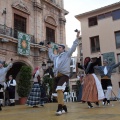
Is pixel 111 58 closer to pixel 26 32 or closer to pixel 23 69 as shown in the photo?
pixel 26 32

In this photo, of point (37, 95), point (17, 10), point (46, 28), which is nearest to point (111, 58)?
point (46, 28)

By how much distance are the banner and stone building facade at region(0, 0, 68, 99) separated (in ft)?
1.03

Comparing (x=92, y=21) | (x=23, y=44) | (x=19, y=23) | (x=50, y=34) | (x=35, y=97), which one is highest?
(x=92, y=21)

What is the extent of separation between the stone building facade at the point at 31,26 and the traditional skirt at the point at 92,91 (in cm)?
895

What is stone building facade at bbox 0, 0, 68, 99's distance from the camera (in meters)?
15.0

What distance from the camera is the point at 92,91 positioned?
6.50m

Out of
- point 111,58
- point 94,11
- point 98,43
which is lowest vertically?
point 111,58

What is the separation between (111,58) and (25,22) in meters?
10.2

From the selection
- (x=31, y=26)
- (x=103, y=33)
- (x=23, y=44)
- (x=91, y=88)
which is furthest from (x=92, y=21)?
(x=91, y=88)

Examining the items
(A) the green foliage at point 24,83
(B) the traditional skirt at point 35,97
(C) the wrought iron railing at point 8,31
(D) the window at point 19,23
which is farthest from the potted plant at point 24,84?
(B) the traditional skirt at point 35,97

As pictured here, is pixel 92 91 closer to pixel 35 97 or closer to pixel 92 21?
pixel 35 97

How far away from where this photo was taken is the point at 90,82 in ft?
21.7

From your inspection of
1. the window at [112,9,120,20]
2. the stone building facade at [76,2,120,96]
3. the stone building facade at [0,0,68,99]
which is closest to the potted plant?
the stone building facade at [0,0,68,99]

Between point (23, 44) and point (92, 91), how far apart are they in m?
9.80
